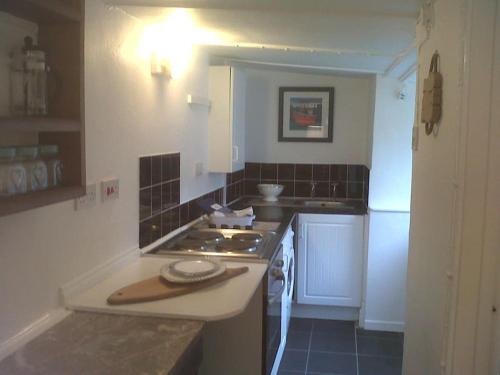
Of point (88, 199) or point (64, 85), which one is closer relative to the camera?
point (64, 85)

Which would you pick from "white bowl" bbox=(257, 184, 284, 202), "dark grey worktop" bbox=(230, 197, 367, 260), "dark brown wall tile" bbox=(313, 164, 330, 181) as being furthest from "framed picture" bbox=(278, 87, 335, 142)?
"dark grey worktop" bbox=(230, 197, 367, 260)

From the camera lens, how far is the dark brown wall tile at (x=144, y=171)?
2.41 metres

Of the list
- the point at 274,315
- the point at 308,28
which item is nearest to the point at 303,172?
the point at 274,315

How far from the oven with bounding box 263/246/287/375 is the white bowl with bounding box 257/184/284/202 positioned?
146 centimetres

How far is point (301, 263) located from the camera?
4.04 m

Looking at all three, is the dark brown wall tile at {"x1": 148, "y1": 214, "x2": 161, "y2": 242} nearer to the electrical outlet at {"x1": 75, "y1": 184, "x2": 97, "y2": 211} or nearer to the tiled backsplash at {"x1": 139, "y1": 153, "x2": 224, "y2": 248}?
the tiled backsplash at {"x1": 139, "y1": 153, "x2": 224, "y2": 248}

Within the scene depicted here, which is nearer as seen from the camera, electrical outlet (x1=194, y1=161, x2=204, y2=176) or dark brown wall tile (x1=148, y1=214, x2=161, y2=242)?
dark brown wall tile (x1=148, y1=214, x2=161, y2=242)

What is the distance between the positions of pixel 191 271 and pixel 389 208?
227cm

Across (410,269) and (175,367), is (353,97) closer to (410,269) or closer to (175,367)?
(410,269)

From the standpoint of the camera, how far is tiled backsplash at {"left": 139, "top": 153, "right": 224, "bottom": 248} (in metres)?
2.45

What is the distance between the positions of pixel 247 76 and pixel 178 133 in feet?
5.87

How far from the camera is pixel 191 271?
198 cm

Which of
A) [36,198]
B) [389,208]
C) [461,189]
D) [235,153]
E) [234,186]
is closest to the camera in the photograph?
[36,198]

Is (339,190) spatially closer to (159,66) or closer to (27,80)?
(159,66)
